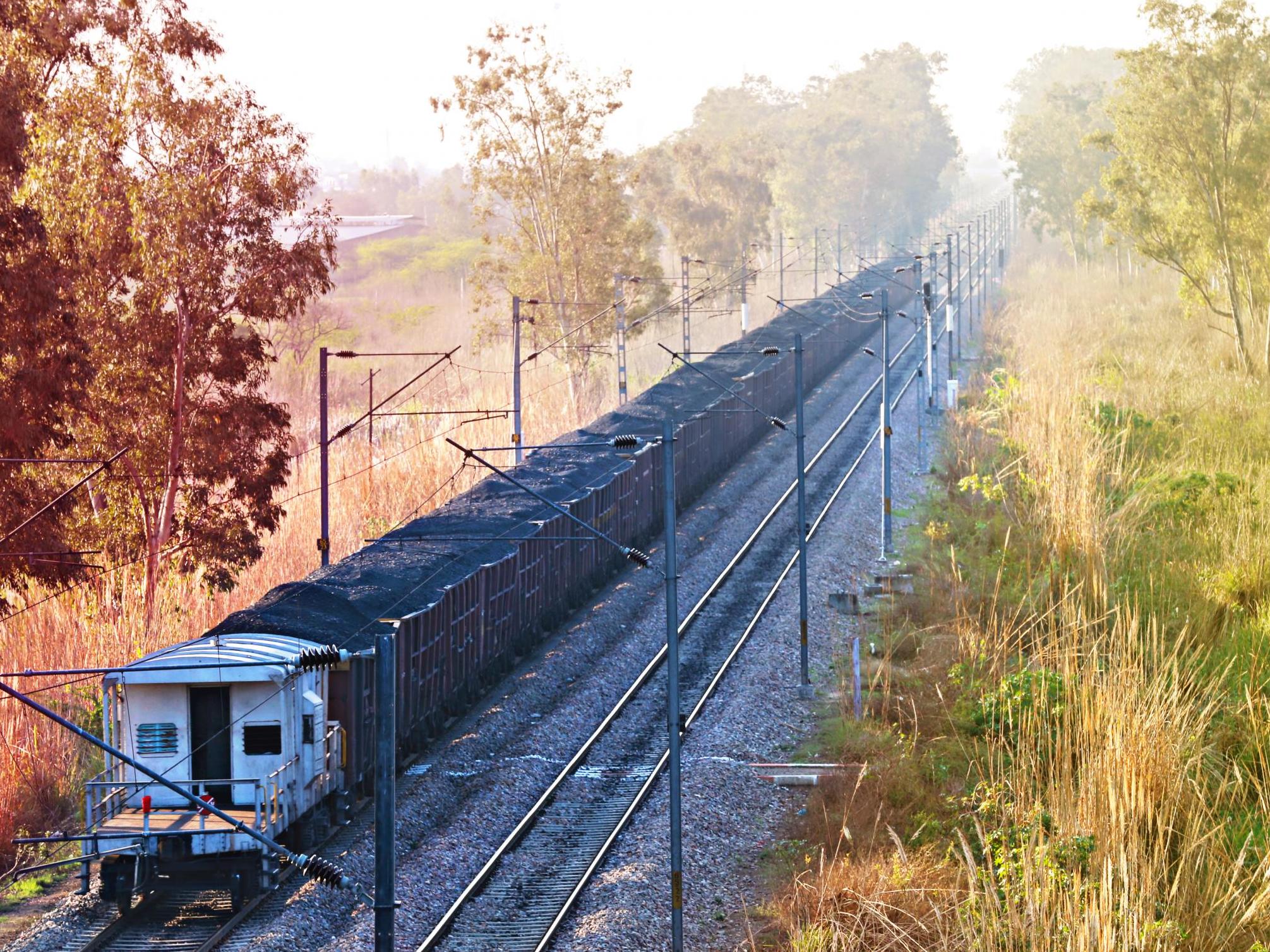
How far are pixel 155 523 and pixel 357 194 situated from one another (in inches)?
6156

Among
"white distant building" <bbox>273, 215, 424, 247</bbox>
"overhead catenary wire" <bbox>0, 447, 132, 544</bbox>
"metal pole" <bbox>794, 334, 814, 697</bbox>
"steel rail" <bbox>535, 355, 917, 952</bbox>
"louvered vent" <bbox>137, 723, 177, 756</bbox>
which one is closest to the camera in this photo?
"overhead catenary wire" <bbox>0, 447, 132, 544</bbox>

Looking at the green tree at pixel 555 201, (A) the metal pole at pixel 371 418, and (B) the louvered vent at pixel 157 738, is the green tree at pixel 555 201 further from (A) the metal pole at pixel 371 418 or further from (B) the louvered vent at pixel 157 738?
(B) the louvered vent at pixel 157 738

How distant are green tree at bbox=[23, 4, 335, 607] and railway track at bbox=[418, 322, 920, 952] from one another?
806 centimetres

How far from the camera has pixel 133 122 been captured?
909 inches

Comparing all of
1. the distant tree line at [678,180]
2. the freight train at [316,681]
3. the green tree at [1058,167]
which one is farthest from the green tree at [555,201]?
the green tree at [1058,167]

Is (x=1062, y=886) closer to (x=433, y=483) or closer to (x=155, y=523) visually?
(x=155, y=523)

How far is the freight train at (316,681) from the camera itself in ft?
50.6

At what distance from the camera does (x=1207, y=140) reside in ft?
Result: 142

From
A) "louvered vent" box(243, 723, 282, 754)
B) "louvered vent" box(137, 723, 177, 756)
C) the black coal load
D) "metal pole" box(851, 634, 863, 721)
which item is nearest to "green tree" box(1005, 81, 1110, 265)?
the black coal load

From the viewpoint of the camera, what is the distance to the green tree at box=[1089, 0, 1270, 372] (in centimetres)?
4216

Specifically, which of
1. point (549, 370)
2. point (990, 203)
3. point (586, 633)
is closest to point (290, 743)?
point (586, 633)

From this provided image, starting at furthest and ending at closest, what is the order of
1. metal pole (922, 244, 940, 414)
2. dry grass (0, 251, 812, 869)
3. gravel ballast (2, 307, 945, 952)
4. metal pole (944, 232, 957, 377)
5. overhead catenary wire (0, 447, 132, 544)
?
metal pole (944, 232, 957, 377) < metal pole (922, 244, 940, 414) < dry grass (0, 251, 812, 869) < gravel ballast (2, 307, 945, 952) < overhead catenary wire (0, 447, 132, 544)

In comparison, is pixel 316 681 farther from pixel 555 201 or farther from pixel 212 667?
pixel 555 201

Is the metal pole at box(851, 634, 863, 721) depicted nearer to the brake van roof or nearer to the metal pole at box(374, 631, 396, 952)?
the brake van roof
